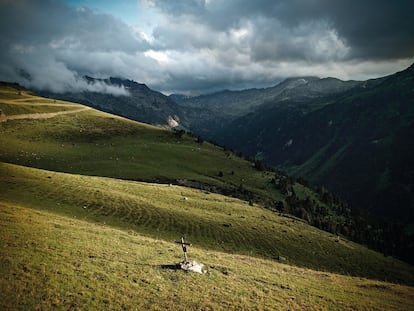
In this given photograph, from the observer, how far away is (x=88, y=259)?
91.0 ft

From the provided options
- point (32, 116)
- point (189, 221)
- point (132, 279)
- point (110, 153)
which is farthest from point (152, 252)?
point (32, 116)

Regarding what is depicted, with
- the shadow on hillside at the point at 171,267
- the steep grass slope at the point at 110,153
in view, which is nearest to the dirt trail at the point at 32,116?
the steep grass slope at the point at 110,153

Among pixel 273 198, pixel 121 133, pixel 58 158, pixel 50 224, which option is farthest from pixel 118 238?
pixel 121 133

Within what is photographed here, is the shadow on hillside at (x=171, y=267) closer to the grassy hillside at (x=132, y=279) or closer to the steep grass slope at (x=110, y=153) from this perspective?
the grassy hillside at (x=132, y=279)

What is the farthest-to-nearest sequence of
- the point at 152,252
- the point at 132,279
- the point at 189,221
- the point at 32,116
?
the point at 32,116, the point at 189,221, the point at 152,252, the point at 132,279

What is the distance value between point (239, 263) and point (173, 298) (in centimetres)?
1590

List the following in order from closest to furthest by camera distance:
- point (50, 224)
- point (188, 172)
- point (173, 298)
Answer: point (173, 298), point (50, 224), point (188, 172)

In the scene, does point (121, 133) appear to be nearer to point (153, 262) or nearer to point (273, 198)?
point (273, 198)

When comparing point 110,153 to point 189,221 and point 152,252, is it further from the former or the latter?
point 152,252

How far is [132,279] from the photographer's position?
83.6ft

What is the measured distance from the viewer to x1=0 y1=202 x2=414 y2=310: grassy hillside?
71.2 feet

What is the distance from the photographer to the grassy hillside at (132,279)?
21.7 m

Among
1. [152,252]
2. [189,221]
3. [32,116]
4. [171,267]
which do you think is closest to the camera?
[171,267]

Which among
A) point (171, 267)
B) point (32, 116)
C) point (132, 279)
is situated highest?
point (32, 116)
